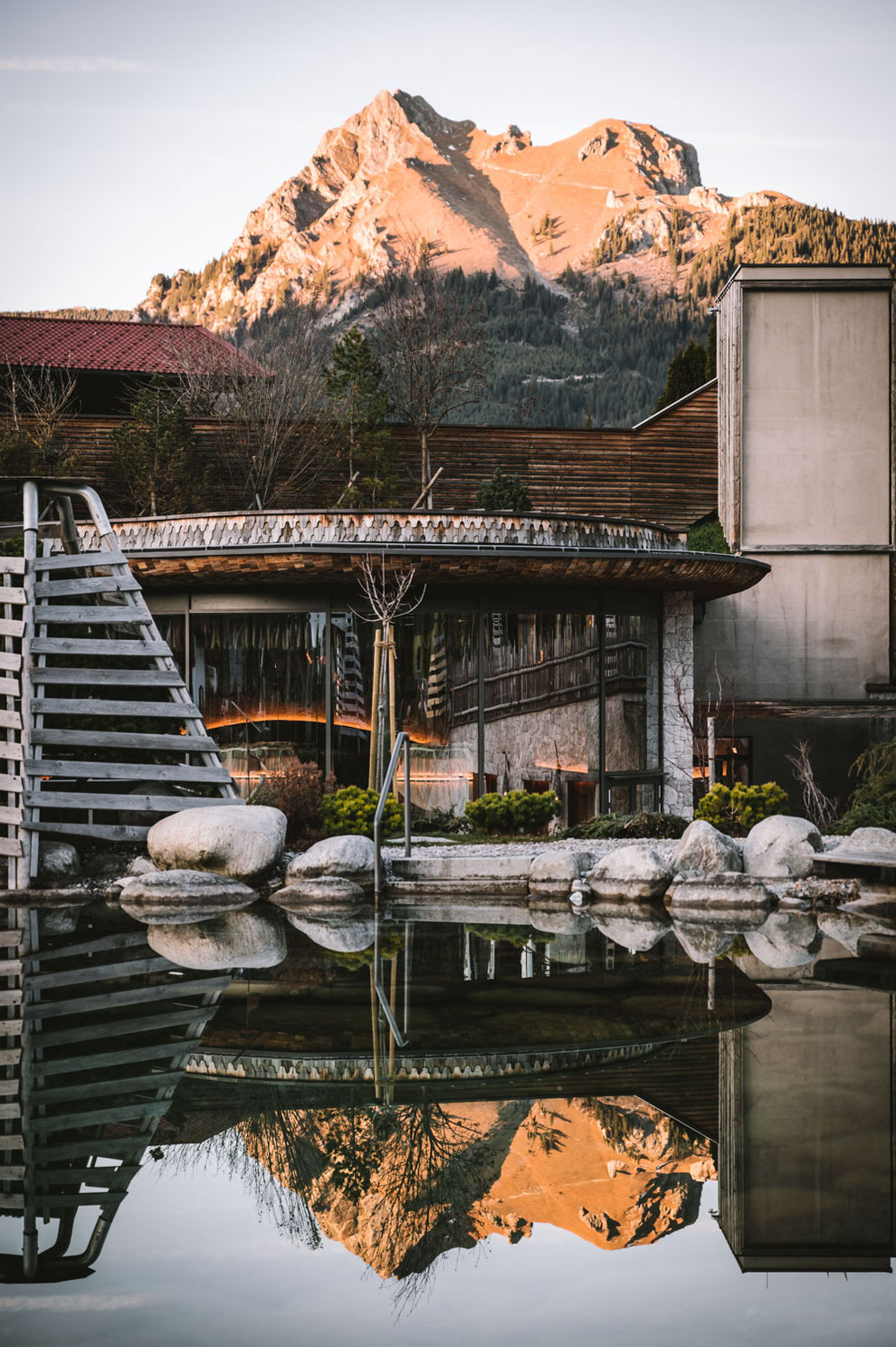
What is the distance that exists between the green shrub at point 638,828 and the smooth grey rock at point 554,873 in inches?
83.6

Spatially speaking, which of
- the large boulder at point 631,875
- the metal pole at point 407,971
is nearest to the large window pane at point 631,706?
the large boulder at point 631,875

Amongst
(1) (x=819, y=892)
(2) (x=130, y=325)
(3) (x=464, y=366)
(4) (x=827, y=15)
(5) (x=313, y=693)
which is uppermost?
(4) (x=827, y=15)

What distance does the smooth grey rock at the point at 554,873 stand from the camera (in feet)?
39.9

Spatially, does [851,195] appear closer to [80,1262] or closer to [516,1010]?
[516,1010]

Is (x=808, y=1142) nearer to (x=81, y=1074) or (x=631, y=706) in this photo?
(x=81, y=1074)

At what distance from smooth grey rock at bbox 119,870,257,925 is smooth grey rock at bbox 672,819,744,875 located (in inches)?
161

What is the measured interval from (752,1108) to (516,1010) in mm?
2190

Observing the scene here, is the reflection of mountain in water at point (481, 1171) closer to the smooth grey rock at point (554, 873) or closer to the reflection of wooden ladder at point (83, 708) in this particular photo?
the smooth grey rock at point (554, 873)

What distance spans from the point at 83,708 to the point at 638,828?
6.32 meters

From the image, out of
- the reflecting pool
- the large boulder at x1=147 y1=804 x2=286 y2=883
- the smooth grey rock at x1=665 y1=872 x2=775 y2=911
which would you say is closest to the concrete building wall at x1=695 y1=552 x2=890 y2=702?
the smooth grey rock at x1=665 y1=872 x2=775 y2=911

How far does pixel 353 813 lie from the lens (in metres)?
13.7

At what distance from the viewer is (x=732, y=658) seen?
21.6 m

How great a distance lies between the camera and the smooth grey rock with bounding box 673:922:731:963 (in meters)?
9.07

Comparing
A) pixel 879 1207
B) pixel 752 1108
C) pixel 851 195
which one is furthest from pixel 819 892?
pixel 851 195
